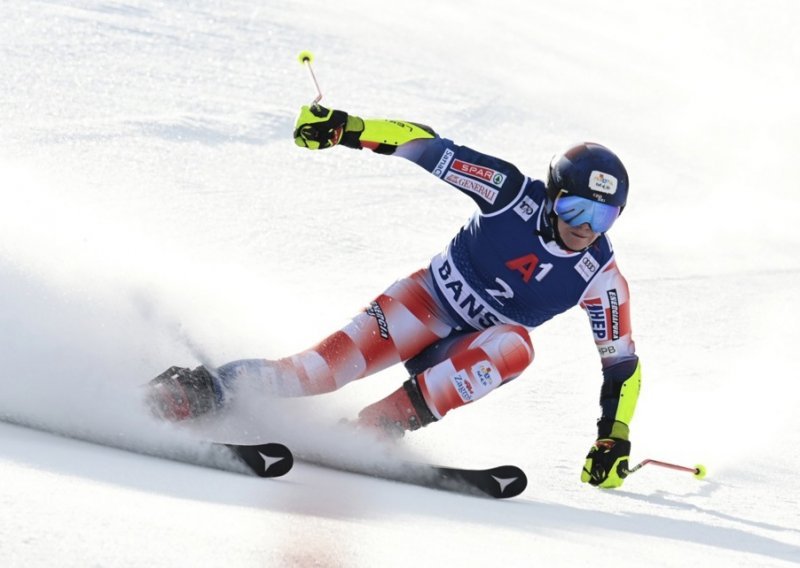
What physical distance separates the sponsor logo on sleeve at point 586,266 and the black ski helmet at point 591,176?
0.82ft

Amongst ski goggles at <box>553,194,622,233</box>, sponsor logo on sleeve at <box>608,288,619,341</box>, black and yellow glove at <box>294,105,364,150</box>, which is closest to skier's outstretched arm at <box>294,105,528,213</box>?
black and yellow glove at <box>294,105,364,150</box>

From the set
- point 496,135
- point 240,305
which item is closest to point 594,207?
point 240,305

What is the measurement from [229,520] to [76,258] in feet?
8.54

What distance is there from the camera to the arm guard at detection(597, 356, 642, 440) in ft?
16.3

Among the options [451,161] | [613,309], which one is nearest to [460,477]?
[613,309]

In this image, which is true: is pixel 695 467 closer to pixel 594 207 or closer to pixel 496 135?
pixel 594 207

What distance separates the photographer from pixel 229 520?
8.77 feet

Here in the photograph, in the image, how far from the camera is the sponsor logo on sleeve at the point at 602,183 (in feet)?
15.6

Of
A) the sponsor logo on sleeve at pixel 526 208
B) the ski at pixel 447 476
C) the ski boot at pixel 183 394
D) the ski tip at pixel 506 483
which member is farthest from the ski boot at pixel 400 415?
the sponsor logo on sleeve at pixel 526 208

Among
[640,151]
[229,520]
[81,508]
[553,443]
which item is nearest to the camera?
[81,508]

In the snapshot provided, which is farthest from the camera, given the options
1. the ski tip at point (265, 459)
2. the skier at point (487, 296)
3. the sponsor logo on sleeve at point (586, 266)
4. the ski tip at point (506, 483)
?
the sponsor logo on sleeve at point (586, 266)

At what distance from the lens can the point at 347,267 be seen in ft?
27.2

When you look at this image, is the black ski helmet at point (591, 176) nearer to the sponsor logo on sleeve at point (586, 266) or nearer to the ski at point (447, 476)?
the sponsor logo on sleeve at point (586, 266)

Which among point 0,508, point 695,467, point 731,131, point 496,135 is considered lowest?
point 0,508
